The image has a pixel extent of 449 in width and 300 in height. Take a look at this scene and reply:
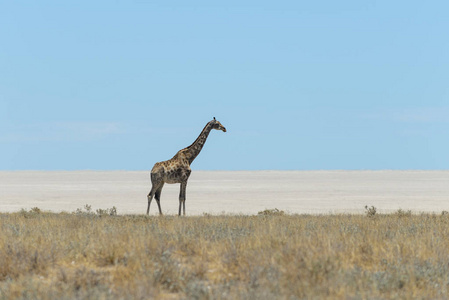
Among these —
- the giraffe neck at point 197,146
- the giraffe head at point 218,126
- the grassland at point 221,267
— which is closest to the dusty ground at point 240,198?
the giraffe neck at point 197,146

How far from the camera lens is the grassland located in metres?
7.88

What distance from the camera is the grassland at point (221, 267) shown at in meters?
7.88

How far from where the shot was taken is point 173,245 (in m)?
10.5

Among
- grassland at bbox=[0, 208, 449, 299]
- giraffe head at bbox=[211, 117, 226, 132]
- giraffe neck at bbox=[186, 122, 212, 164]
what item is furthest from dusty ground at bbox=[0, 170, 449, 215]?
grassland at bbox=[0, 208, 449, 299]

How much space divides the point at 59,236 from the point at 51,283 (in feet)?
11.0

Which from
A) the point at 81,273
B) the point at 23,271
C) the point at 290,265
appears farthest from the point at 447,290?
the point at 23,271

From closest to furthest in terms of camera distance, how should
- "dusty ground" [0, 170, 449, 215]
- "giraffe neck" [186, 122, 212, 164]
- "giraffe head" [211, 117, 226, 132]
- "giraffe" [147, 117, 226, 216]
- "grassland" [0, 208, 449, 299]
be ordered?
"grassland" [0, 208, 449, 299] < "giraffe" [147, 117, 226, 216] < "giraffe neck" [186, 122, 212, 164] < "giraffe head" [211, 117, 226, 132] < "dusty ground" [0, 170, 449, 215]

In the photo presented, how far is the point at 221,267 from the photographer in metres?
9.39

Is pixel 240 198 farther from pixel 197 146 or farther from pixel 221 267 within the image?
pixel 221 267

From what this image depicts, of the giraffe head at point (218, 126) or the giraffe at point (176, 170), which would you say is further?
the giraffe head at point (218, 126)

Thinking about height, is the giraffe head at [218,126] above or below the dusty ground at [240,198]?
above

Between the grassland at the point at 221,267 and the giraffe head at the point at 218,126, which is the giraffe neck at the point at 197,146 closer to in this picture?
the giraffe head at the point at 218,126

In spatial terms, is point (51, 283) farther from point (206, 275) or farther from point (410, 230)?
point (410, 230)

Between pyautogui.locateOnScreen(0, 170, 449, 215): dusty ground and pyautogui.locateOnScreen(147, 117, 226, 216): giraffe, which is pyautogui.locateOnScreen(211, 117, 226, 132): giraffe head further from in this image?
pyautogui.locateOnScreen(0, 170, 449, 215): dusty ground
